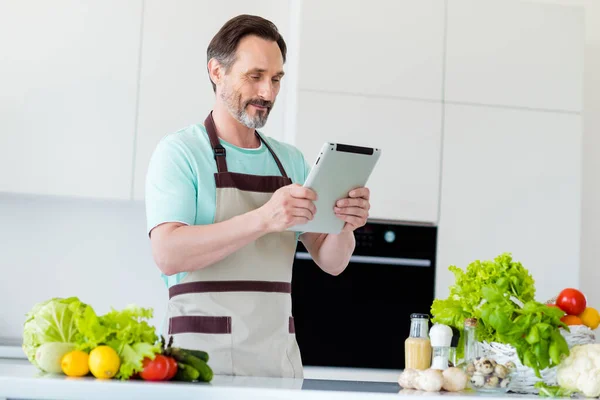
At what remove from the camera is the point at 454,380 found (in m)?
1.66

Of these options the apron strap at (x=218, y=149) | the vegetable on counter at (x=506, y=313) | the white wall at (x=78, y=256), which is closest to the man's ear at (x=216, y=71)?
the apron strap at (x=218, y=149)

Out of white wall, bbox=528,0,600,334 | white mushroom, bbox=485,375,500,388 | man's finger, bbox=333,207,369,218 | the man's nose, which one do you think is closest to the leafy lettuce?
man's finger, bbox=333,207,369,218

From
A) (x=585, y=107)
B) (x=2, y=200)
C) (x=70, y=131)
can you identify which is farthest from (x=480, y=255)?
(x=2, y=200)

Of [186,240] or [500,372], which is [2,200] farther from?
[500,372]

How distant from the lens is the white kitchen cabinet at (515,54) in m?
3.61

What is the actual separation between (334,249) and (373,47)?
1.53 meters

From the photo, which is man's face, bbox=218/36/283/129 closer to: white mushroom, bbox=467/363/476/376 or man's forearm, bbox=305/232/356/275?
man's forearm, bbox=305/232/356/275

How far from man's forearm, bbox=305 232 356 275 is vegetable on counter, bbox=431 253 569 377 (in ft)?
1.12

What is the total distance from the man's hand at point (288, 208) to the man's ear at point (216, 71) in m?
0.51

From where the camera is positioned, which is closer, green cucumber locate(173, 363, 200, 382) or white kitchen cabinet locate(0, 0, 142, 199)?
green cucumber locate(173, 363, 200, 382)

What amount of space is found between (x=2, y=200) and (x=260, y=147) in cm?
208

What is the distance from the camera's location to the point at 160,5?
A: 147 inches

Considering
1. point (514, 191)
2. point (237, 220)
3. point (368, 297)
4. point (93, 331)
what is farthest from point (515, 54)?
point (93, 331)

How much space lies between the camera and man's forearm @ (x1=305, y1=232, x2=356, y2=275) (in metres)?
2.22
